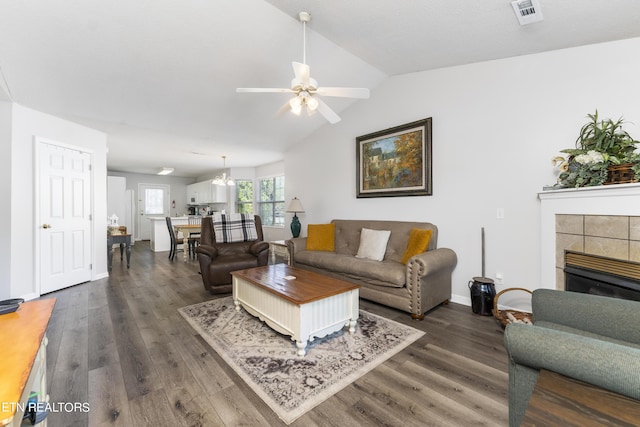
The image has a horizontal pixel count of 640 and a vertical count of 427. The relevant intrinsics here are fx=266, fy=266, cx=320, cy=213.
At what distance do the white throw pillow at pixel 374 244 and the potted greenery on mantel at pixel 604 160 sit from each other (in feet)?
6.12

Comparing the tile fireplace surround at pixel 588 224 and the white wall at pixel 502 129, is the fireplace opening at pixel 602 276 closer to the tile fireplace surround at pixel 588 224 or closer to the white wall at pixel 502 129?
the tile fireplace surround at pixel 588 224

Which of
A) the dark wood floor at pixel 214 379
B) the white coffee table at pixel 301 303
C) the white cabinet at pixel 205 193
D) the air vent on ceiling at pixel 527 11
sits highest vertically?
the air vent on ceiling at pixel 527 11

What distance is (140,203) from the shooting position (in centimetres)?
894

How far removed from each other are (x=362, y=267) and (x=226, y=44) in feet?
9.07

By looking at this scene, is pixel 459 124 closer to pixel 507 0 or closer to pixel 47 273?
pixel 507 0

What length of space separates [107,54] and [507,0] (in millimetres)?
3471

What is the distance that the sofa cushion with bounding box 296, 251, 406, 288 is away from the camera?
2.77m

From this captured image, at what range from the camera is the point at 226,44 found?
2688 millimetres

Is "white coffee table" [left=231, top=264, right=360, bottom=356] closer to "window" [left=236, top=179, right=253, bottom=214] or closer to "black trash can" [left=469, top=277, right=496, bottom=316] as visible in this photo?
"black trash can" [left=469, top=277, right=496, bottom=316]

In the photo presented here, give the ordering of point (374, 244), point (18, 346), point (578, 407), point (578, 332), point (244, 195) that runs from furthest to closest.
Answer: point (244, 195), point (374, 244), point (578, 332), point (18, 346), point (578, 407)

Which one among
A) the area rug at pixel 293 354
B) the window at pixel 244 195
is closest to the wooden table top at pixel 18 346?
the area rug at pixel 293 354

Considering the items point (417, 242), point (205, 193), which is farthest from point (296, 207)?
point (205, 193)

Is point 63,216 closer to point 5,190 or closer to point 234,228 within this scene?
point 5,190

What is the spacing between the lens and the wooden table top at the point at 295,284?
2.10 m
